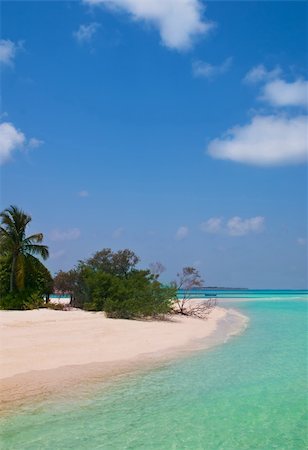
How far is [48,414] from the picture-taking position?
849cm

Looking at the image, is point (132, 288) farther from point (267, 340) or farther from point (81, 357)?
point (81, 357)

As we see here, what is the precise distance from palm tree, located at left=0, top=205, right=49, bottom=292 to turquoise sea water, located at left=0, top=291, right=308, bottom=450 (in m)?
17.5

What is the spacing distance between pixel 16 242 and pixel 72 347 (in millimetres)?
14899

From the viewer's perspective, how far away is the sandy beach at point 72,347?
11133mm

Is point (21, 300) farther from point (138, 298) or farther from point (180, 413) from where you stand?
point (180, 413)

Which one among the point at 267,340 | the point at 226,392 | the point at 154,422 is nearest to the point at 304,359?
the point at 267,340

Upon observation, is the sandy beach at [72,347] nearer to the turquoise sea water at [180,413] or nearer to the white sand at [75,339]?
the white sand at [75,339]

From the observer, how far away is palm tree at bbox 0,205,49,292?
2839cm

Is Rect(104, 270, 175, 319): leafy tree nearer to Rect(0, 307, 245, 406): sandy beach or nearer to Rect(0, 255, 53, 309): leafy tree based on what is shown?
Rect(0, 307, 245, 406): sandy beach

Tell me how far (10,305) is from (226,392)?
63.9ft

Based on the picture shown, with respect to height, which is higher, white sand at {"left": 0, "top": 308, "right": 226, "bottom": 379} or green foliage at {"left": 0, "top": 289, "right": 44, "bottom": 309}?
green foliage at {"left": 0, "top": 289, "right": 44, "bottom": 309}

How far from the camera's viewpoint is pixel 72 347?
50.4ft

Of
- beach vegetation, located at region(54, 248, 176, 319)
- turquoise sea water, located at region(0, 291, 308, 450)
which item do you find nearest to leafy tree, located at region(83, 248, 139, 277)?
Result: beach vegetation, located at region(54, 248, 176, 319)

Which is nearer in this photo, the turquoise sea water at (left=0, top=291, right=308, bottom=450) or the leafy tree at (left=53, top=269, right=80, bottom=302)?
the turquoise sea water at (left=0, top=291, right=308, bottom=450)
